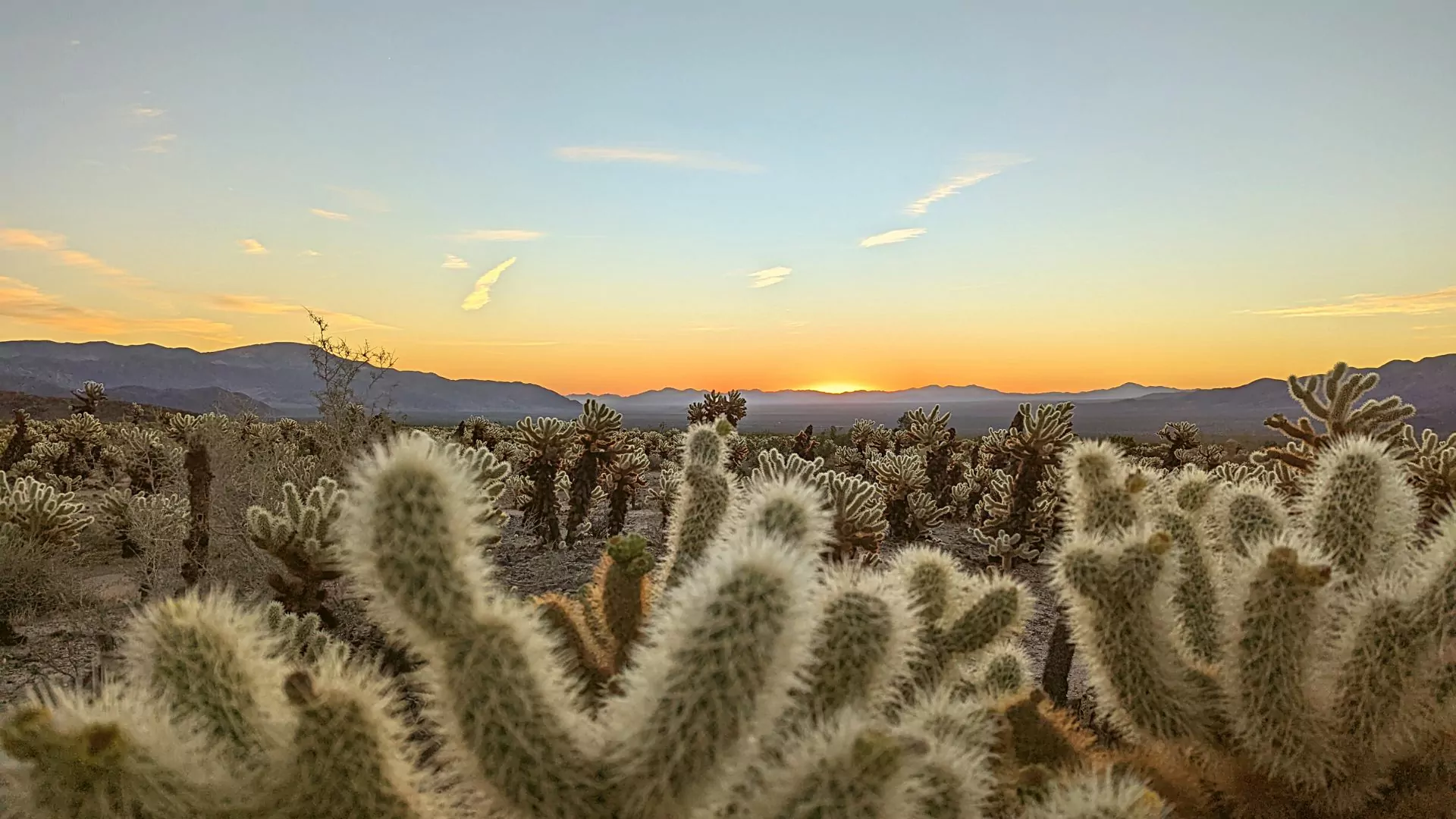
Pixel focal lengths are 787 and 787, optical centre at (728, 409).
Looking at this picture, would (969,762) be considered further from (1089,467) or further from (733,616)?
(1089,467)

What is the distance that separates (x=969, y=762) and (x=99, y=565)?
11147 mm

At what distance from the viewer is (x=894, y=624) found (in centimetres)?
189

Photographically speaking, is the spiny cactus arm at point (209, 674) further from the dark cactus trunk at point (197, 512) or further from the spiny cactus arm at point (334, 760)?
the dark cactus trunk at point (197, 512)

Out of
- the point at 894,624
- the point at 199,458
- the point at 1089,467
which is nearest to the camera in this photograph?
the point at 894,624

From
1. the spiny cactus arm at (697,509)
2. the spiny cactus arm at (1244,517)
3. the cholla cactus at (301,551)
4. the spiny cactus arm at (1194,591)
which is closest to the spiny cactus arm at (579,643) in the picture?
the spiny cactus arm at (697,509)

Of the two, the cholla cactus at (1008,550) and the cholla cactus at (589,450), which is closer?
the cholla cactus at (1008,550)

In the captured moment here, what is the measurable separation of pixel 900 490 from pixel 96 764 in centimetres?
1095

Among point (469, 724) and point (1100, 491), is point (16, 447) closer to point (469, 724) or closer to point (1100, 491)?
point (469, 724)

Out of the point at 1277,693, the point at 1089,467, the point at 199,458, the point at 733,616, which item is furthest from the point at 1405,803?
the point at 199,458

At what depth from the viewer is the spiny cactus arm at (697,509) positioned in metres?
2.86

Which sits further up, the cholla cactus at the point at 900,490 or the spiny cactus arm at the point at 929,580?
the spiny cactus arm at the point at 929,580

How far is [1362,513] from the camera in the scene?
3035mm

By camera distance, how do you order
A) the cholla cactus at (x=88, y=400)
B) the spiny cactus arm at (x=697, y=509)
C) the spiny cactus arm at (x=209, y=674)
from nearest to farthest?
1. the spiny cactus arm at (x=209, y=674)
2. the spiny cactus arm at (x=697, y=509)
3. the cholla cactus at (x=88, y=400)

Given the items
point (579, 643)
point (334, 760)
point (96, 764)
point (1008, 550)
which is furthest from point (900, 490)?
point (96, 764)
